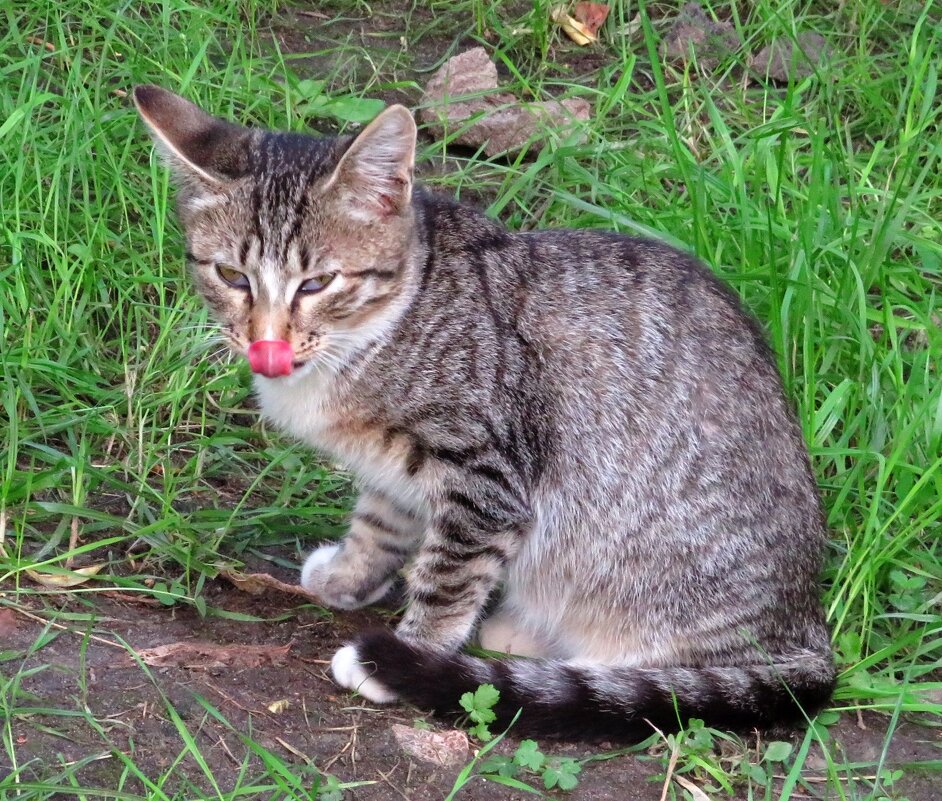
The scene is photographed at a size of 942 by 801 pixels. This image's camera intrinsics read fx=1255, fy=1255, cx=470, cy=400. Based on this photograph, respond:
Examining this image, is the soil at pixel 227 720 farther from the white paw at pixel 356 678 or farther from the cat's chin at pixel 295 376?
the cat's chin at pixel 295 376

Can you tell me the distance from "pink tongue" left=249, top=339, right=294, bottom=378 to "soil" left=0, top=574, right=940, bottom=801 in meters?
0.80

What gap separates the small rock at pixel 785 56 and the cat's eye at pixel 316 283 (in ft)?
9.83

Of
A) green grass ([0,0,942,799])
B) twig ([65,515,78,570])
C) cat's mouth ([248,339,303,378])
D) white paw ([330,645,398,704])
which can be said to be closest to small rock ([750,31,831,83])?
green grass ([0,0,942,799])

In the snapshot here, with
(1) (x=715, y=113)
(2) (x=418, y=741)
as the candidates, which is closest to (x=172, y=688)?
(2) (x=418, y=741)

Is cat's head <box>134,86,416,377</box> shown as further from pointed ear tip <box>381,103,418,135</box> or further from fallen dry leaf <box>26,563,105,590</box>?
fallen dry leaf <box>26,563,105,590</box>

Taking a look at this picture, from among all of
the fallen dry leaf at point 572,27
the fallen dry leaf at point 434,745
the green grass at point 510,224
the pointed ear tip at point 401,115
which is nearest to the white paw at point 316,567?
the green grass at point 510,224

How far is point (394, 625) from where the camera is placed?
3.90m

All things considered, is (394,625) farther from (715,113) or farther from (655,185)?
(715,113)

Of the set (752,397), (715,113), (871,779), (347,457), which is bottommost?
(871,779)

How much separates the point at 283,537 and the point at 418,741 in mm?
1159

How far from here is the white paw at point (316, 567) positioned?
391cm

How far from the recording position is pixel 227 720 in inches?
124

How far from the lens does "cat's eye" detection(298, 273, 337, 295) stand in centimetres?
341

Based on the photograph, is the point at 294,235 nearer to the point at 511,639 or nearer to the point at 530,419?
the point at 530,419
